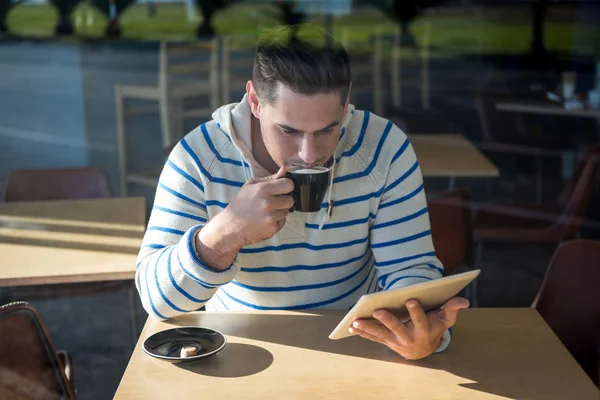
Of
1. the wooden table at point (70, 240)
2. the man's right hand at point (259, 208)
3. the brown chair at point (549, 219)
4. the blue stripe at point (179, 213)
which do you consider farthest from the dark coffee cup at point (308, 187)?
the brown chair at point (549, 219)

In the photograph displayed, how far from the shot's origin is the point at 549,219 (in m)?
3.34

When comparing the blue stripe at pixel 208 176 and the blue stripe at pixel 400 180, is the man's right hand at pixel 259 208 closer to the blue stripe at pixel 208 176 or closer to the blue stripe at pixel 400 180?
the blue stripe at pixel 208 176

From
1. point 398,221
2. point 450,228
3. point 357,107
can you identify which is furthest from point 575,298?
point 357,107

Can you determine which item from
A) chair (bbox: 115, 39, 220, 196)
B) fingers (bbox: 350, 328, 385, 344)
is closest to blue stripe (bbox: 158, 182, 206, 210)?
fingers (bbox: 350, 328, 385, 344)

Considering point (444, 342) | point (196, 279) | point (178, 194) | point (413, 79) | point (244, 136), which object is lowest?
point (413, 79)

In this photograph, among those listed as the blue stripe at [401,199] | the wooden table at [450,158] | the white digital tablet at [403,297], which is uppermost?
the blue stripe at [401,199]

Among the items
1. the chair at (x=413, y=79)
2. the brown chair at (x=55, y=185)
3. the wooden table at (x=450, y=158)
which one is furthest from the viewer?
the chair at (x=413, y=79)

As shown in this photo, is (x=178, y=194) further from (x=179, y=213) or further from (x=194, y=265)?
(x=194, y=265)

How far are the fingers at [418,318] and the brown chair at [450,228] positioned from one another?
3.61 ft

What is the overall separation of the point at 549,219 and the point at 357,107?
93 cm

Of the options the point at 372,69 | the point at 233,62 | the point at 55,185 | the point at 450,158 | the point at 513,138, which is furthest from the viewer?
the point at 372,69

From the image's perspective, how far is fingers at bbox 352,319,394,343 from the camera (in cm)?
140

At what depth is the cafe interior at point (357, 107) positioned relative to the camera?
4.75ft

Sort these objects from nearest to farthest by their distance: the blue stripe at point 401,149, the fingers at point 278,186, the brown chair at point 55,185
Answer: the fingers at point 278,186, the blue stripe at point 401,149, the brown chair at point 55,185
